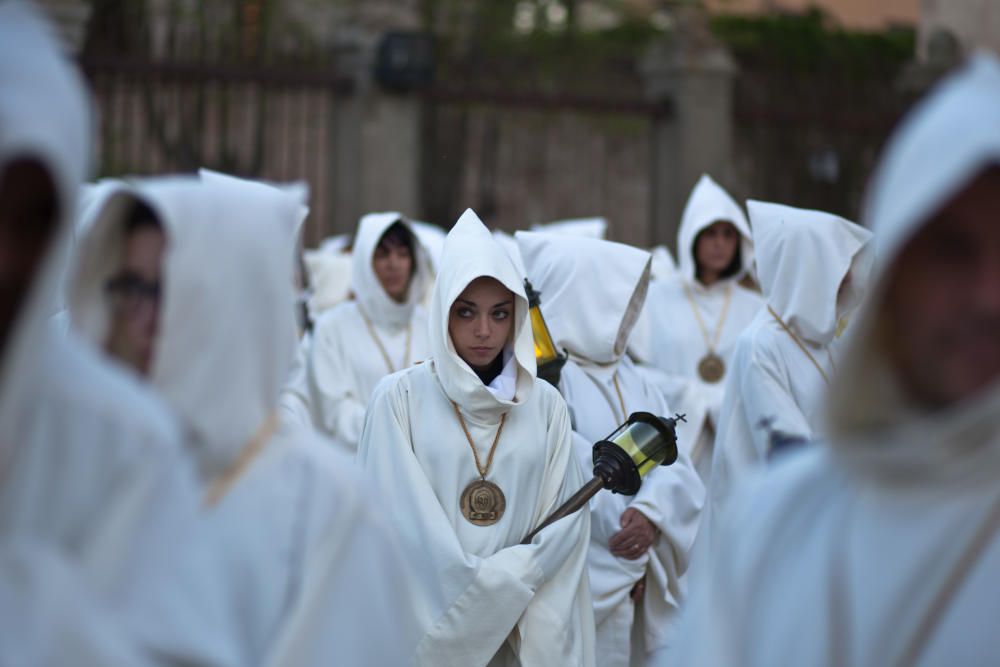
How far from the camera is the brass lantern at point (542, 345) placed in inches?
283

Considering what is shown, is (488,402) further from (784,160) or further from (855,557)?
(784,160)

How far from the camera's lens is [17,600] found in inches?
99.1

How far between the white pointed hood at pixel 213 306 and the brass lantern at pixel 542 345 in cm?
388

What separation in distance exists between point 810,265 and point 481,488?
2.27 metres

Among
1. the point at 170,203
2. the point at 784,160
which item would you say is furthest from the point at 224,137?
the point at 170,203

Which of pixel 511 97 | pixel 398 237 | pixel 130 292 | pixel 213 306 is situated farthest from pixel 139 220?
pixel 511 97

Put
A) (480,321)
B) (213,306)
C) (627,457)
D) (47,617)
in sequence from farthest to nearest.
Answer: (480,321)
(627,457)
(213,306)
(47,617)

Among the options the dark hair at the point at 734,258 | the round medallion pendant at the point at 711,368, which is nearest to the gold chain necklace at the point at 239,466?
the round medallion pendant at the point at 711,368

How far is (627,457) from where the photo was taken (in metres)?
6.24

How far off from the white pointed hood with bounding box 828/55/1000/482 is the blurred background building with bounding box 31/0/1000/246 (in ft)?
40.7

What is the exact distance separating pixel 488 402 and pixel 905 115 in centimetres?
1309

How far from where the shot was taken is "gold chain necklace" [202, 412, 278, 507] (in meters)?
3.17

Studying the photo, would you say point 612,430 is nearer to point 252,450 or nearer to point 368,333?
point 368,333

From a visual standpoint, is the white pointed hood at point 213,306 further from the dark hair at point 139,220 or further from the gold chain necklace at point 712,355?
the gold chain necklace at point 712,355
